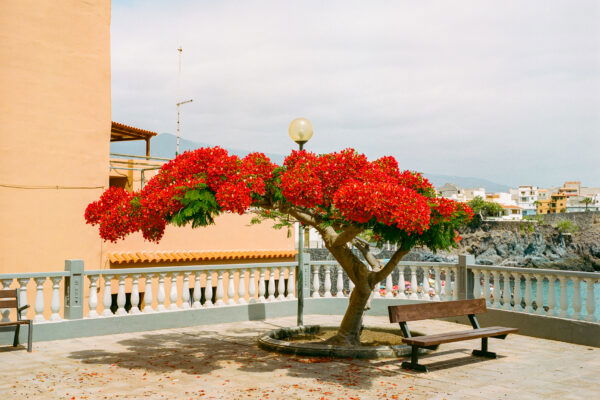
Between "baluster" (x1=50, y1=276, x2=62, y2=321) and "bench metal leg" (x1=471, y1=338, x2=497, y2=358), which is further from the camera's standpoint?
"baluster" (x1=50, y1=276, x2=62, y2=321)

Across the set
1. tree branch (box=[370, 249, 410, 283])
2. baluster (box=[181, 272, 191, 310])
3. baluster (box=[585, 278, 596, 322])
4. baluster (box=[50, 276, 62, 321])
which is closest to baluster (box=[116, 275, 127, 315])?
baluster (box=[50, 276, 62, 321])

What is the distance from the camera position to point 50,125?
18.4 meters

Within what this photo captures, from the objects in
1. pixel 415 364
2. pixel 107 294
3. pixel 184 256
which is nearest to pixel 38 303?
pixel 107 294

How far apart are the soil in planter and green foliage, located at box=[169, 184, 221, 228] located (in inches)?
133

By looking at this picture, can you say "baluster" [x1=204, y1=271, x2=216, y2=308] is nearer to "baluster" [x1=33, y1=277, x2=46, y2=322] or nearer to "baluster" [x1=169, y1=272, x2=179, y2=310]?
"baluster" [x1=169, y1=272, x2=179, y2=310]

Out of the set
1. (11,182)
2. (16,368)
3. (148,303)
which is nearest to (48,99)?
(11,182)

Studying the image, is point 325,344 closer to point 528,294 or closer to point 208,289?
point 208,289

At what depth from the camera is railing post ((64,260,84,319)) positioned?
1035 cm

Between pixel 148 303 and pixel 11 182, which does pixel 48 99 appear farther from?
pixel 148 303

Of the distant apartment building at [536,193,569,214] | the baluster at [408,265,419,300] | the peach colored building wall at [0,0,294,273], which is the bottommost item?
the baluster at [408,265,419,300]

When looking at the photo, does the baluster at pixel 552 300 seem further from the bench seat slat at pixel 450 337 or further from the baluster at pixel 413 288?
the baluster at pixel 413 288

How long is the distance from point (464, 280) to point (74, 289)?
24.3 feet

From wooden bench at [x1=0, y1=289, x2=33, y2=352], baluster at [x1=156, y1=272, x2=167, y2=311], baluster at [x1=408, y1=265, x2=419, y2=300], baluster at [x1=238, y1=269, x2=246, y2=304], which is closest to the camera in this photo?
wooden bench at [x1=0, y1=289, x2=33, y2=352]

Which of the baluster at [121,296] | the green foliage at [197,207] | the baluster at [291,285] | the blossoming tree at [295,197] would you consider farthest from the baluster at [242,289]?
the green foliage at [197,207]
